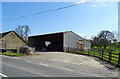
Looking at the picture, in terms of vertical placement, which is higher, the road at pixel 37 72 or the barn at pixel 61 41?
the barn at pixel 61 41

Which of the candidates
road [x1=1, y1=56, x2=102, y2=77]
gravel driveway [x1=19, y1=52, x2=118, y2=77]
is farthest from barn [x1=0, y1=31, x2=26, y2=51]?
road [x1=1, y1=56, x2=102, y2=77]

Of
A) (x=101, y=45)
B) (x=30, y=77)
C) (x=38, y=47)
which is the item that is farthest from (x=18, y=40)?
(x=30, y=77)

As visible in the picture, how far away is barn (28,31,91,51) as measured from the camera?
33.8 metres

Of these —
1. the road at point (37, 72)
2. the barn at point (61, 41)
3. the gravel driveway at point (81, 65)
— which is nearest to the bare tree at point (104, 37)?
the barn at point (61, 41)

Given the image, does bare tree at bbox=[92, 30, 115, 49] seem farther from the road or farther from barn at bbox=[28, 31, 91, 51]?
the road

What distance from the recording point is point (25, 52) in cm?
2491

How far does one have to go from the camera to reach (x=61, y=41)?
34.0 metres

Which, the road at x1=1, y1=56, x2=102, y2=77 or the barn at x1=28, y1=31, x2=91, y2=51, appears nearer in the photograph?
the road at x1=1, y1=56, x2=102, y2=77

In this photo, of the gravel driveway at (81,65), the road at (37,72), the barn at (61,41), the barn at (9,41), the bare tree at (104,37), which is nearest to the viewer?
the road at (37,72)

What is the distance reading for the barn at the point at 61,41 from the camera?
33.8 metres

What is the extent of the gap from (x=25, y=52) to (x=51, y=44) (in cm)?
1270

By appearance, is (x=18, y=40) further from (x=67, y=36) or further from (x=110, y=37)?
(x=110, y=37)

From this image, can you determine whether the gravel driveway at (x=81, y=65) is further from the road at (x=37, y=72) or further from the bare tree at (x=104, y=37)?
the bare tree at (x=104, y=37)

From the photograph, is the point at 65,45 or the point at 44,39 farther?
the point at 44,39
